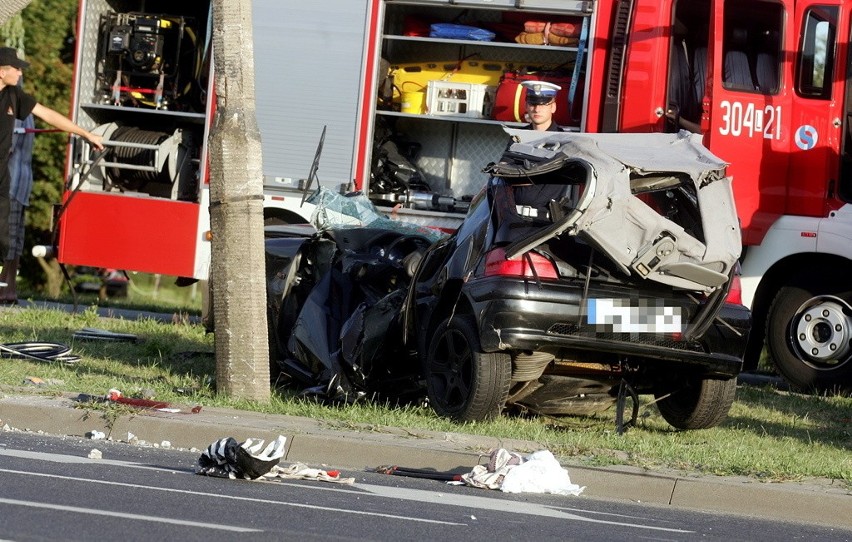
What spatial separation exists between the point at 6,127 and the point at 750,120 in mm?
5689

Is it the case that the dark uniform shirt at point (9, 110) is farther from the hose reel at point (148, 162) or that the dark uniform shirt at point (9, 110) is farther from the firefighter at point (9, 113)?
the hose reel at point (148, 162)

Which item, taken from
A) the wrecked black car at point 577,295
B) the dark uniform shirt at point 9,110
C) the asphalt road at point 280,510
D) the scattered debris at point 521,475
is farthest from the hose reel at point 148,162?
the scattered debris at point 521,475

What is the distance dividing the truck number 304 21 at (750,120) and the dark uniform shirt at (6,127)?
17.5 ft

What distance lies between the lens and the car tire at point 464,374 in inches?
312

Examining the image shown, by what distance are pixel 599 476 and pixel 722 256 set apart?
4.76 ft

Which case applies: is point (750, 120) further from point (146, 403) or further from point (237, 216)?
point (146, 403)

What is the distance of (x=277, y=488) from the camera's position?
650cm

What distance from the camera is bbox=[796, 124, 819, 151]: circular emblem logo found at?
1141 cm

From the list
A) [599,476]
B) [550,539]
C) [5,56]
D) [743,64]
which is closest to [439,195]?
[743,64]

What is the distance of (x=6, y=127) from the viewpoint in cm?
1077

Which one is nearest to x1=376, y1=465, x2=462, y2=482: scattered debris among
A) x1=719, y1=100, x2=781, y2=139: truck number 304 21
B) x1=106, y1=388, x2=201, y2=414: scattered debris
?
x1=106, y1=388, x2=201, y2=414: scattered debris

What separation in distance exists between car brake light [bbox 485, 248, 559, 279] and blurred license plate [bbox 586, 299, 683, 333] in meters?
0.28

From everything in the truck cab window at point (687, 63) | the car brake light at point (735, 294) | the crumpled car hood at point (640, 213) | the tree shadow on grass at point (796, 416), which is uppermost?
the truck cab window at point (687, 63)

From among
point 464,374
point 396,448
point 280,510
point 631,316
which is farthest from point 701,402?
point 280,510
